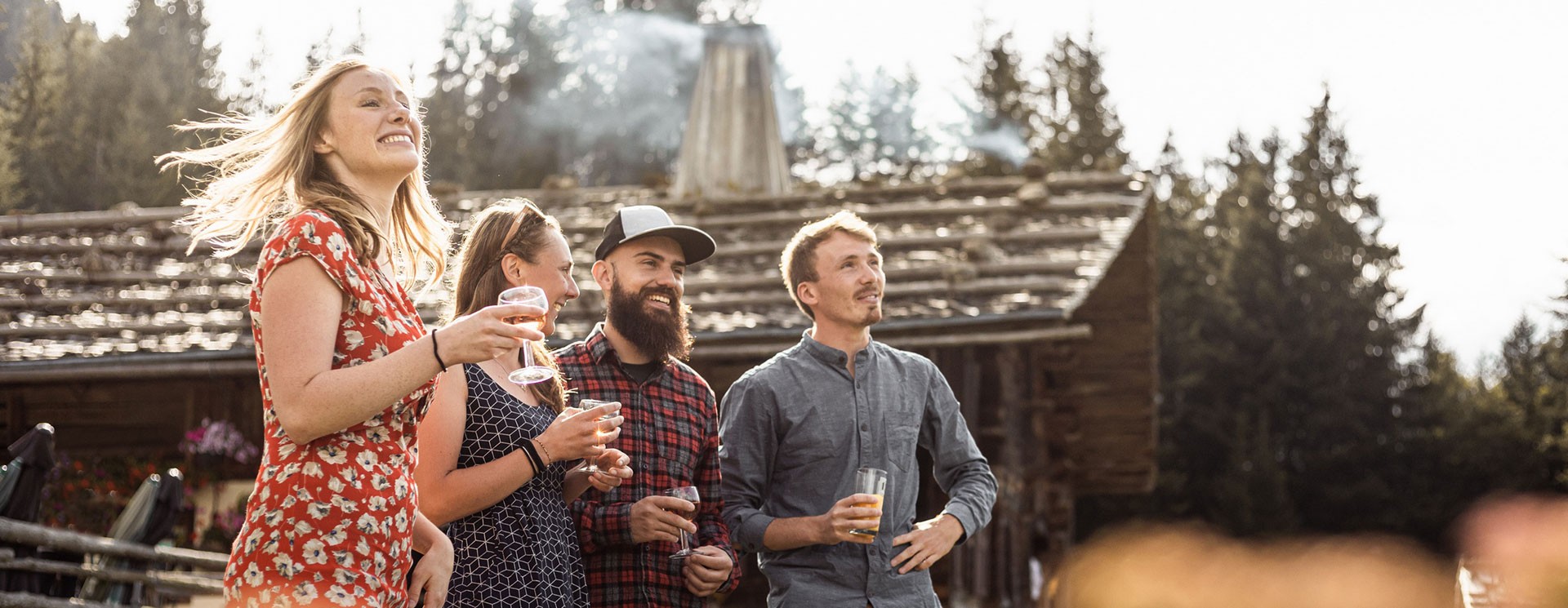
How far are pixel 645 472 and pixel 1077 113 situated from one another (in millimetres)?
32395

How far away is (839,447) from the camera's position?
15.7 ft

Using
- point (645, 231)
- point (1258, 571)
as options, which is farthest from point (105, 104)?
point (645, 231)

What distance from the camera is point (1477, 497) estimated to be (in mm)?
29266

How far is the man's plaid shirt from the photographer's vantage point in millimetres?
4309

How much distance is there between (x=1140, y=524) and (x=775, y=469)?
82.6 ft

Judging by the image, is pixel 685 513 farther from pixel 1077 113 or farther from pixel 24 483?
pixel 1077 113

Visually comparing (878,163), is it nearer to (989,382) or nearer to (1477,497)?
(1477,497)

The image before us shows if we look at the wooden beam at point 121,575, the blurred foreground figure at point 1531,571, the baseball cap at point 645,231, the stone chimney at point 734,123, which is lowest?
the wooden beam at point 121,575

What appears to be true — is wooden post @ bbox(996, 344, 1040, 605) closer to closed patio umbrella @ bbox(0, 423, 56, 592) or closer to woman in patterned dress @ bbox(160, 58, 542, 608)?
closed patio umbrella @ bbox(0, 423, 56, 592)

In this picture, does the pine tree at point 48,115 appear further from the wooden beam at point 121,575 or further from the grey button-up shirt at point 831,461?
the grey button-up shirt at point 831,461

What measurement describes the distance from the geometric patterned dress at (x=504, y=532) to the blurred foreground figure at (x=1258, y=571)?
2346 centimetres

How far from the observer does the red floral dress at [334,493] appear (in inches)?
108

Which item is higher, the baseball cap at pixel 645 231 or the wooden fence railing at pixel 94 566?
the baseball cap at pixel 645 231

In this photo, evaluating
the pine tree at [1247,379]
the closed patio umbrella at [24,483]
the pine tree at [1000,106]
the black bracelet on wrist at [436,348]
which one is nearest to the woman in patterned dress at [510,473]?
the black bracelet on wrist at [436,348]
